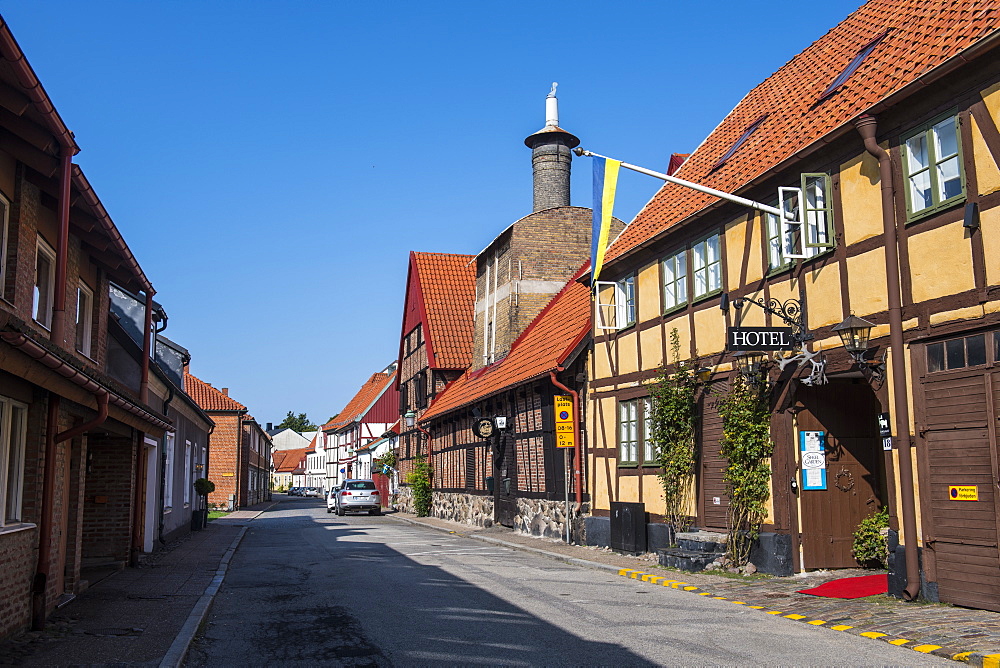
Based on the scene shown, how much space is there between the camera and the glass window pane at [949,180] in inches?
384

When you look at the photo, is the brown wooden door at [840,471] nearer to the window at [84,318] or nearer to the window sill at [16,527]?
the window sill at [16,527]

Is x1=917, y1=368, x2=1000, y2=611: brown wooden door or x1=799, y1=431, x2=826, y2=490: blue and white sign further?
x1=799, y1=431, x2=826, y2=490: blue and white sign

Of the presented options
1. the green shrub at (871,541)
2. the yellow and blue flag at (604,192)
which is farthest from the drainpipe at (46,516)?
the green shrub at (871,541)

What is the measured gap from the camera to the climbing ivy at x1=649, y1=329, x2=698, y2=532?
15320mm

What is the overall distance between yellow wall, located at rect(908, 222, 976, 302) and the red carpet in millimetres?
3480

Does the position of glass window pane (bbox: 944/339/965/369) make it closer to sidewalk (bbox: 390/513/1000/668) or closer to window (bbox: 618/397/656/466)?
sidewalk (bbox: 390/513/1000/668)

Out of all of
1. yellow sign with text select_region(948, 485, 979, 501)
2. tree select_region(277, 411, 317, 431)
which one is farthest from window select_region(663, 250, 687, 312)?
tree select_region(277, 411, 317, 431)

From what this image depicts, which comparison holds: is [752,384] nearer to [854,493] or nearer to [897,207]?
[854,493]

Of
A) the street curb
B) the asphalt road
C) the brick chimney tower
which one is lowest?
the asphalt road

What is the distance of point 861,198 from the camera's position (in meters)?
11.3

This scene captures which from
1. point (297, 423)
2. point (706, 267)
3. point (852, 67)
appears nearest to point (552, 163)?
point (706, 267)

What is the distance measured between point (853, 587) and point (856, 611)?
159cm

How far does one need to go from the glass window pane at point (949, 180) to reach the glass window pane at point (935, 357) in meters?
1.58

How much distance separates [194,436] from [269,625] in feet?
63.7
